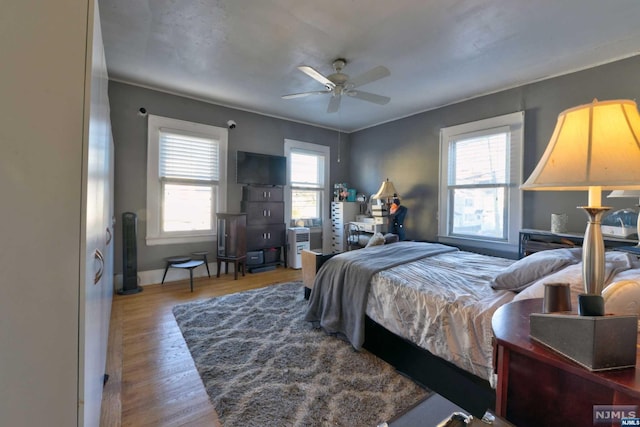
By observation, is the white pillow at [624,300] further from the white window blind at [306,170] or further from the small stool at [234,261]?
the white window blind at [306,170]

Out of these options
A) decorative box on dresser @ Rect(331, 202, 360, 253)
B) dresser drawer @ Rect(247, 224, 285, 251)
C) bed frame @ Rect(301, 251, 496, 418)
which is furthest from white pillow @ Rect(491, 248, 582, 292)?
decorative box on dresser @ Rect(331, 202, 360, 253)

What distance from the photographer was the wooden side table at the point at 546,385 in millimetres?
657

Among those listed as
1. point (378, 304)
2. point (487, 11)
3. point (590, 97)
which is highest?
point (487, 11)

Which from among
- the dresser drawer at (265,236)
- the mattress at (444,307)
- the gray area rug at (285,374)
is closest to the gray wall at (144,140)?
the dresser drawer at (265,236)

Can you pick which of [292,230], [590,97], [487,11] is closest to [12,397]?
[487,11]

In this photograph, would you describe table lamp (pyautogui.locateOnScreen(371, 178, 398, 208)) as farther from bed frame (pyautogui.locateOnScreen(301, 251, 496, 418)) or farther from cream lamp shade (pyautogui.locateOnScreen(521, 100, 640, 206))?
cream lamp shade (pyautogui.locateOnScreen(521, 100, 640, 206))

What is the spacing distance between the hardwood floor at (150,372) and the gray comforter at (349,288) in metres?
1.13

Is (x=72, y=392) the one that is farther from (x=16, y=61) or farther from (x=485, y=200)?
(x=485, y=200)

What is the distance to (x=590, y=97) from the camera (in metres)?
3.06

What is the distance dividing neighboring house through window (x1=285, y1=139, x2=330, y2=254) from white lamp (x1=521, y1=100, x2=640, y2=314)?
4.65 metres

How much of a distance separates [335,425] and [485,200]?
3.67 metres

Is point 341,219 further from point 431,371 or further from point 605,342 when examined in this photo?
point 605,342

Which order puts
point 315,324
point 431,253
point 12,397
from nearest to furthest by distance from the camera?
point 12,397, point 315,324, point 431,253

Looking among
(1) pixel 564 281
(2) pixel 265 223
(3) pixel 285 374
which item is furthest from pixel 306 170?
(1) pixel 564 281
